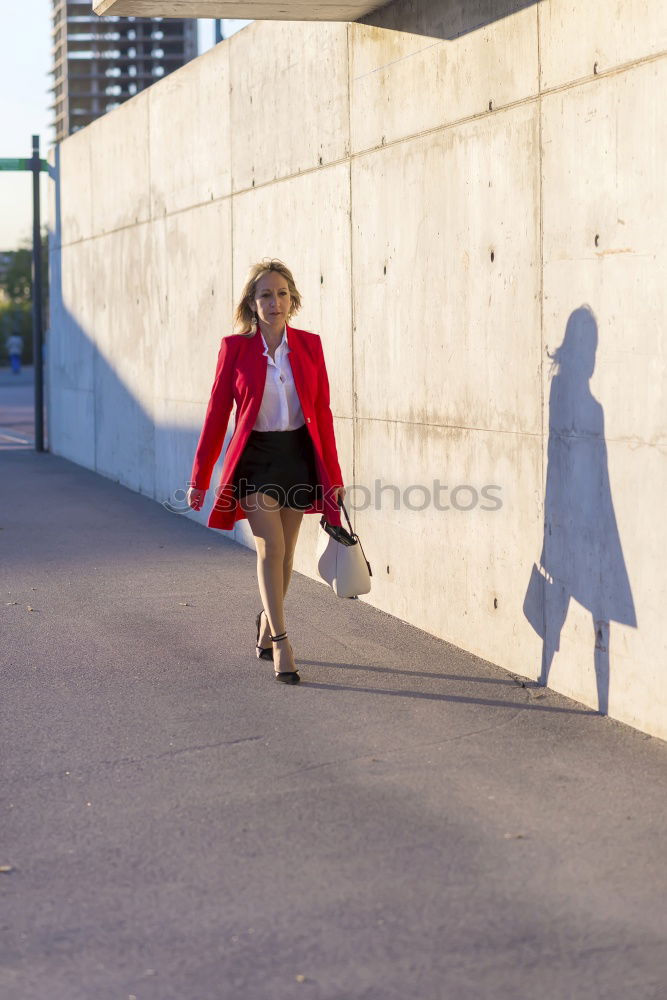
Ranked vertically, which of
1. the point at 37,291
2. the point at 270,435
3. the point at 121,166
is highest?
the point at 121,166

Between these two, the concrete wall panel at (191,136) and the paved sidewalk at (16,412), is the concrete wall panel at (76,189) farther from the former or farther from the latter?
the paved sidewalk at (16,412)

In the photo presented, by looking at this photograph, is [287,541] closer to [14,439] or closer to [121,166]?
[121,166]

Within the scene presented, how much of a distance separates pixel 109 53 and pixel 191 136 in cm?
10866

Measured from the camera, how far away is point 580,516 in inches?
262

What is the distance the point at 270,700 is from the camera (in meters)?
6.92

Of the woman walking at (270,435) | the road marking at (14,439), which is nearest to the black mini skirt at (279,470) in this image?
the woman walking at (270,435)

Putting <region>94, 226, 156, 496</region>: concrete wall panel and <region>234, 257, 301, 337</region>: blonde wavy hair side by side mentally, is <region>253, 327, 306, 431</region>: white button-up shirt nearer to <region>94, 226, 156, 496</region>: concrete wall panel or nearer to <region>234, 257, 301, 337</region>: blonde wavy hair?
<region>234, 257, 301, 337</region>: blonde wavy hair

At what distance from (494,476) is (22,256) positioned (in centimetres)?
8367

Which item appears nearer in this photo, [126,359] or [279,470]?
[279,470]

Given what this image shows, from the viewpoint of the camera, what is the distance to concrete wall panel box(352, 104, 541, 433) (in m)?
7.09

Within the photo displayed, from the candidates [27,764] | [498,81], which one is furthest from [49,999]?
[498,81]

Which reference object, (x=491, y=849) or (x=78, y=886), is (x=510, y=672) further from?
(x=78, y=886)

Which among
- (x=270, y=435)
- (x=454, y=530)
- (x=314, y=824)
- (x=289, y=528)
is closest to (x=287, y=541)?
(x=289, y=528)

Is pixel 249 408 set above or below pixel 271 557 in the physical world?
above
